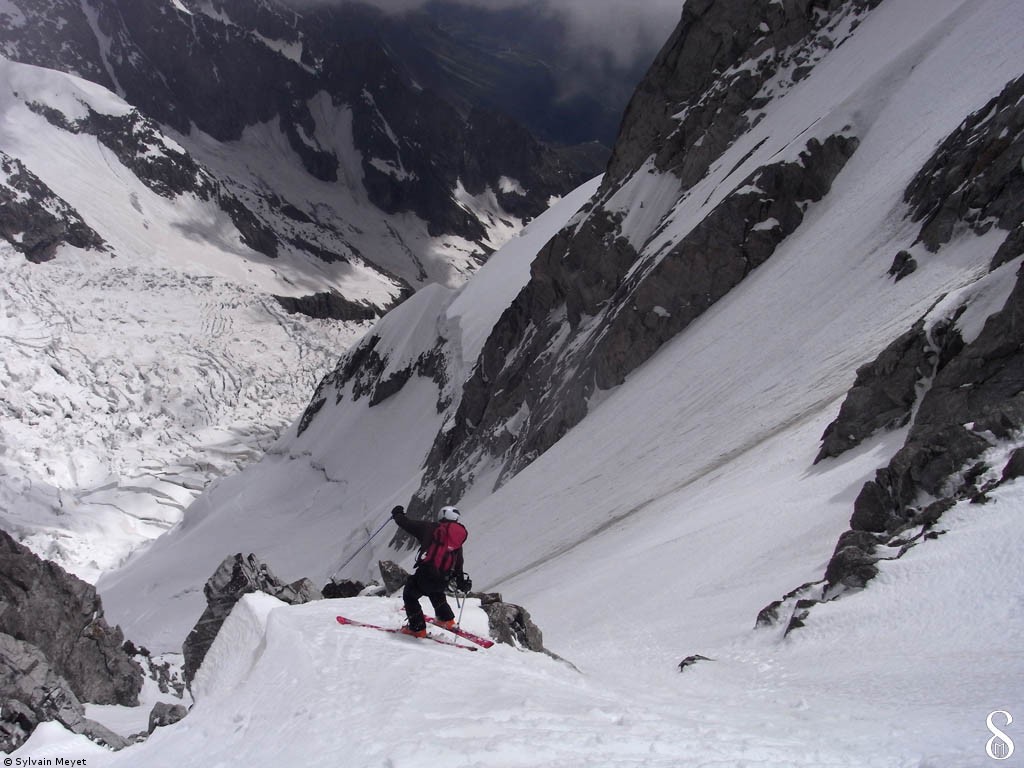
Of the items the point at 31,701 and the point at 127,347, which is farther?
the point at 127,347

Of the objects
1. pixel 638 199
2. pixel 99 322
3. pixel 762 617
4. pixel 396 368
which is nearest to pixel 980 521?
pixel 762 617

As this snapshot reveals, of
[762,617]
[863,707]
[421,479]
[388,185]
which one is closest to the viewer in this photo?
[863,707]

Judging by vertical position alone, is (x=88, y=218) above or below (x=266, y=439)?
above

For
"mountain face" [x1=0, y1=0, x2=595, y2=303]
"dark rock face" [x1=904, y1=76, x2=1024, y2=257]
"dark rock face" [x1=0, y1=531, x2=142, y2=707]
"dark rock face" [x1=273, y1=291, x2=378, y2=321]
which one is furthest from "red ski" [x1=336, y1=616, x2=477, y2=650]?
"mountain face" [x1=0, y1=0, x2=595, y2=303]

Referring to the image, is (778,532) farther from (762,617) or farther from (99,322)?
(99,322)

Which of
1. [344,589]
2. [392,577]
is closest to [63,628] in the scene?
[344,589]

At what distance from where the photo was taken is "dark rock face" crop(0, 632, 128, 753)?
9.08m

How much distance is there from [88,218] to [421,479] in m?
78.1

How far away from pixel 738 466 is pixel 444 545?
11.1m

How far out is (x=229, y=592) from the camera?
16500 millimetres

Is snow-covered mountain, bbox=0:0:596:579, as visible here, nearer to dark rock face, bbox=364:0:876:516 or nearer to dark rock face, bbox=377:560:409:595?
dark rock face, bbox=364:0:876:516

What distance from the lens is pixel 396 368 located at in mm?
65438

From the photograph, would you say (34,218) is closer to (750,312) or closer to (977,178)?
(750,312)

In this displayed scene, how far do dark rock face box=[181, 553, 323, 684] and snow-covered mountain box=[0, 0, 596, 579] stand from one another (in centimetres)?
5035
